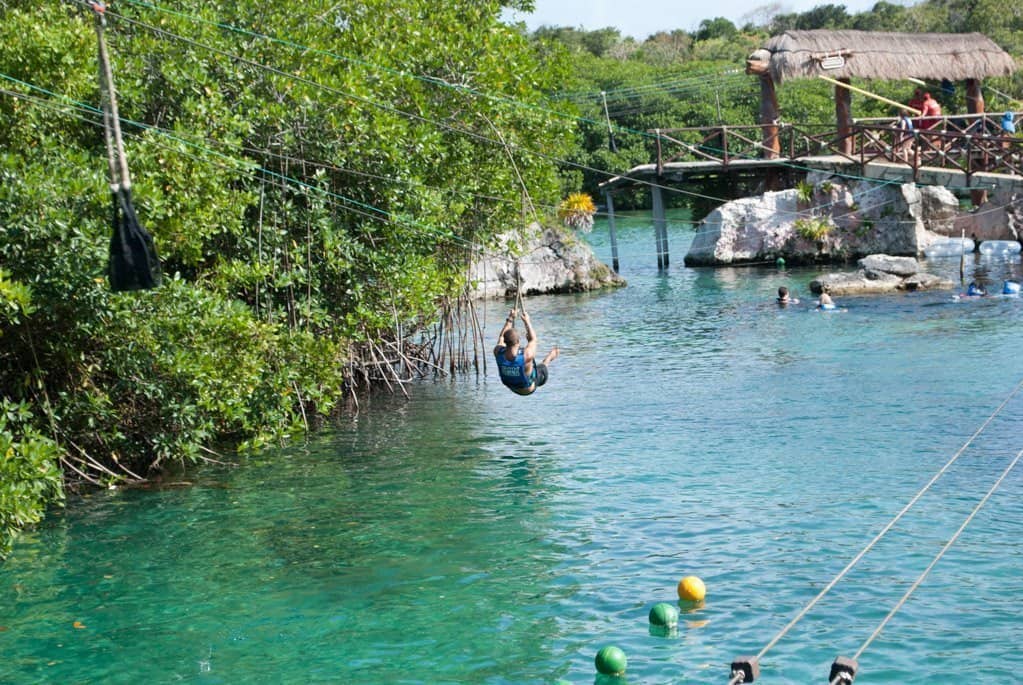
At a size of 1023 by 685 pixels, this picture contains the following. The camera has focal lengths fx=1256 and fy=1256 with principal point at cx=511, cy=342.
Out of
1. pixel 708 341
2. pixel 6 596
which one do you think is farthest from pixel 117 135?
pixel 708 341

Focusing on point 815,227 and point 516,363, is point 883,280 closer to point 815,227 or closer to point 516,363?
point 815,227

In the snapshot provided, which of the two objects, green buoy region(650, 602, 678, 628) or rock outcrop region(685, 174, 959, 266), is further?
rock outcrop region(685, 174, 959, 266)

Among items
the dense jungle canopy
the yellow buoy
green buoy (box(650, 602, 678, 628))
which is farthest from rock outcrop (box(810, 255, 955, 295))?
green buoy (box(650, 602, 678, 628))

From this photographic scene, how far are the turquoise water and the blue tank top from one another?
1339 millimetres

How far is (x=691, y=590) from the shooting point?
1305 centimetres

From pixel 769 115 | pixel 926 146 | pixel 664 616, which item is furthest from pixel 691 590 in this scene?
pixel 769 115

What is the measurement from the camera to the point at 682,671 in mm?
11383

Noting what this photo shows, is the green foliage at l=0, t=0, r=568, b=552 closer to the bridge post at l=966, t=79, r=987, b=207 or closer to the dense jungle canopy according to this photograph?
the dense jungle canopy

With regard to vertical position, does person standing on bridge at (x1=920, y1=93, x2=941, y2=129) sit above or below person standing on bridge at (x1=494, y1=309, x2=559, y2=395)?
above

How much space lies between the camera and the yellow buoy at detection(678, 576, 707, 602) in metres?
13.0

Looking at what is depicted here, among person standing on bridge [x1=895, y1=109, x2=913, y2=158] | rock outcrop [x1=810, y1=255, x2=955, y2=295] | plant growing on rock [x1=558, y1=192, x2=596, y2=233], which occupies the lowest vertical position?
rock outcrop [x1=810, y1=255, x2=955, y2=295]

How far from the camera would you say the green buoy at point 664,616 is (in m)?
12.4

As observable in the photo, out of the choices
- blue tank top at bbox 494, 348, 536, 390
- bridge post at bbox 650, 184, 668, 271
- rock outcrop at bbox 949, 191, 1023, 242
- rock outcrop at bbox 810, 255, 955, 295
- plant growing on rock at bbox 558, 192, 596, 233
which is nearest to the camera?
blue tank top at bbox 494, 348, 536, 390

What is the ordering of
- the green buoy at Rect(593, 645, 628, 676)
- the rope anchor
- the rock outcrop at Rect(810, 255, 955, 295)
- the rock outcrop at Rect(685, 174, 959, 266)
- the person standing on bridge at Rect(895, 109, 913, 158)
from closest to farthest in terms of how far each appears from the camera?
the rope anchor
the green buoy at Rect(593, 645, 628, 676)
the rock outcrop at Rect(810, 255, 955, 295)
the person standing on bridge at Rect(895, 109, 913, 158)
the rock outcrop at Rect(685, 174, 959, 266)
